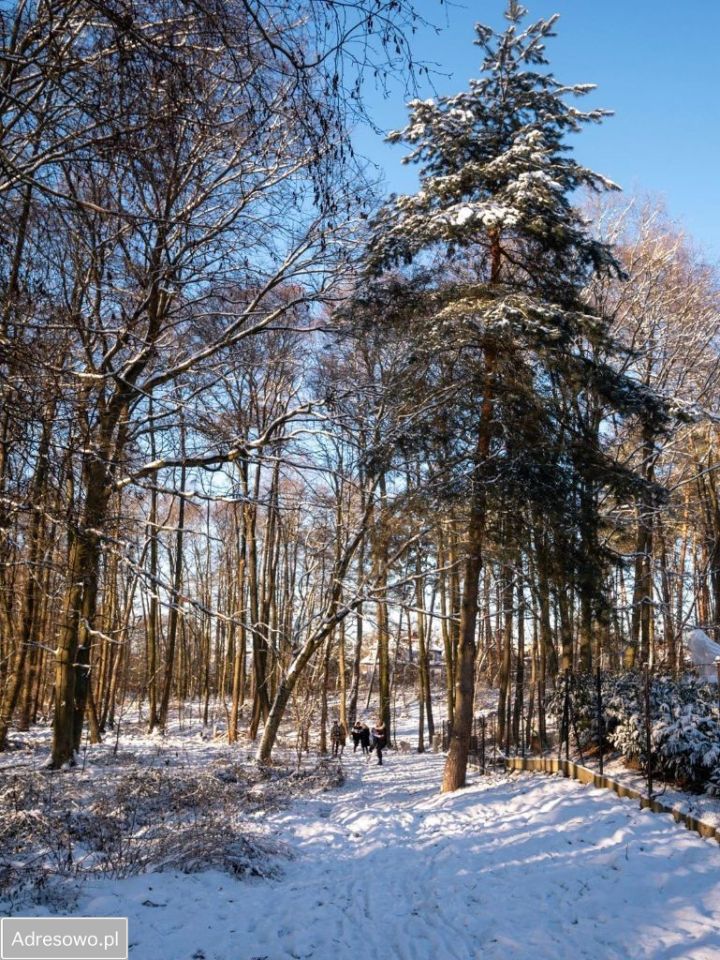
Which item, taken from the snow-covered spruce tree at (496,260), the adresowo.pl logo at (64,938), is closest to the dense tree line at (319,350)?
the snow-covered spruce tree at (496,260)

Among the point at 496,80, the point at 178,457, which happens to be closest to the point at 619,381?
the point at 496,80

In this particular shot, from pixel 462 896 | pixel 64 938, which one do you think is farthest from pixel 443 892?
pixel 64 938

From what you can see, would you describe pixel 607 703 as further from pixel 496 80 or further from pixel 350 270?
pixel 496 80

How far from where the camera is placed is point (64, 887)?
18.1 feet

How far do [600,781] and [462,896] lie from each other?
3.89m

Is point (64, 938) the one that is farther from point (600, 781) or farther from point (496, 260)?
point (496, 260)

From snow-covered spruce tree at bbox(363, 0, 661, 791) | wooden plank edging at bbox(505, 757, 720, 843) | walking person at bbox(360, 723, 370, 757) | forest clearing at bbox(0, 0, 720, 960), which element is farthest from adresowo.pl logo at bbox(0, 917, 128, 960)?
walking person at bbox(360, 723, 370, 757)

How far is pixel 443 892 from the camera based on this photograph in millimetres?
6547

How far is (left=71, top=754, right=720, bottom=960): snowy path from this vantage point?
5180 mm

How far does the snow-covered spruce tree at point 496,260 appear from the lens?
1063cm

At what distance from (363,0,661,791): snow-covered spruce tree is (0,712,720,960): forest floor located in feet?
13.3

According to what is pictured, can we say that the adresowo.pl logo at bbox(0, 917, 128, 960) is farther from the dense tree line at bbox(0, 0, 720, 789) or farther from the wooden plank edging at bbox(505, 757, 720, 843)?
the wooden plank edging at bbox(505, 757, 720, 843)

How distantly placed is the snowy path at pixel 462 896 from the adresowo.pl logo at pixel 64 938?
0.51 ft

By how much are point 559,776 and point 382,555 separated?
5035 millimetres
